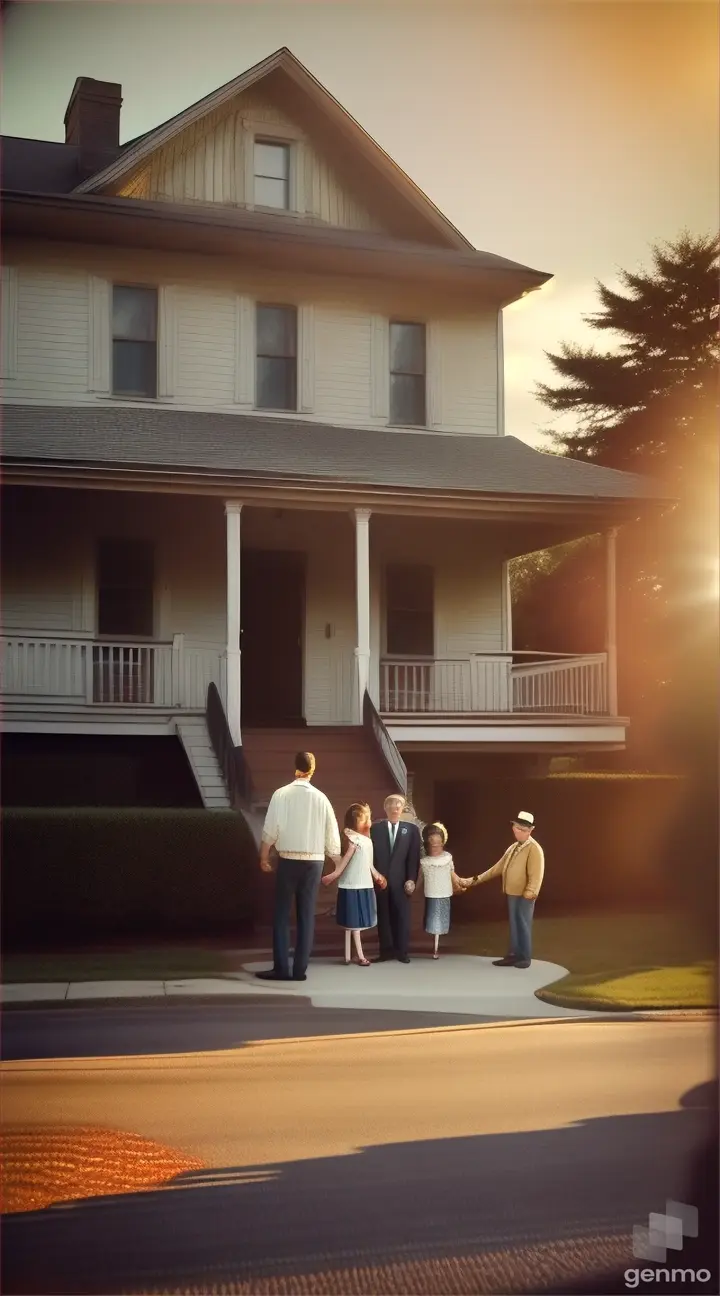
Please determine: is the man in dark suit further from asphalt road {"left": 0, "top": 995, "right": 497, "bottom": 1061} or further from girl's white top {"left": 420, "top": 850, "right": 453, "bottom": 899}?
asphalt road {"left": 0, "top": 995, "right": 497, "bottom": 1061}

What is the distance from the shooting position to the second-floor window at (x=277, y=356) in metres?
12.5

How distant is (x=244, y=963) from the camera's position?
292 inches

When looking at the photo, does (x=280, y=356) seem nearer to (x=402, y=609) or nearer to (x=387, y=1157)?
(x=402, y=609)

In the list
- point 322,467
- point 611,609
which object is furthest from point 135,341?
point 611,609

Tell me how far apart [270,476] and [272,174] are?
2763 mm

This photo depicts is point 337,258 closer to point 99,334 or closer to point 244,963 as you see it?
point 99,334

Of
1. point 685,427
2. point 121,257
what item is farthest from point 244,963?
point 121,257

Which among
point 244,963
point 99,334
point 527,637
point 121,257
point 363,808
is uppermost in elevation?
point 121,257

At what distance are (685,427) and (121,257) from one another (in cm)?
546

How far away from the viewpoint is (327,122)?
31.1 ft

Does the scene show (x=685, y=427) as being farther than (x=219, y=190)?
No

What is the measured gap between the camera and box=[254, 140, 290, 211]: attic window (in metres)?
11.7

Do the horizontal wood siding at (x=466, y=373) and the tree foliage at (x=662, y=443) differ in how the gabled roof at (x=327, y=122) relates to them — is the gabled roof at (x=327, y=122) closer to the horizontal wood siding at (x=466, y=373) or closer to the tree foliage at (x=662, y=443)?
the tree foliage at (x=662, y=443)

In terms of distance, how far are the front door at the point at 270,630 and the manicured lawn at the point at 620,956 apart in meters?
4.02
